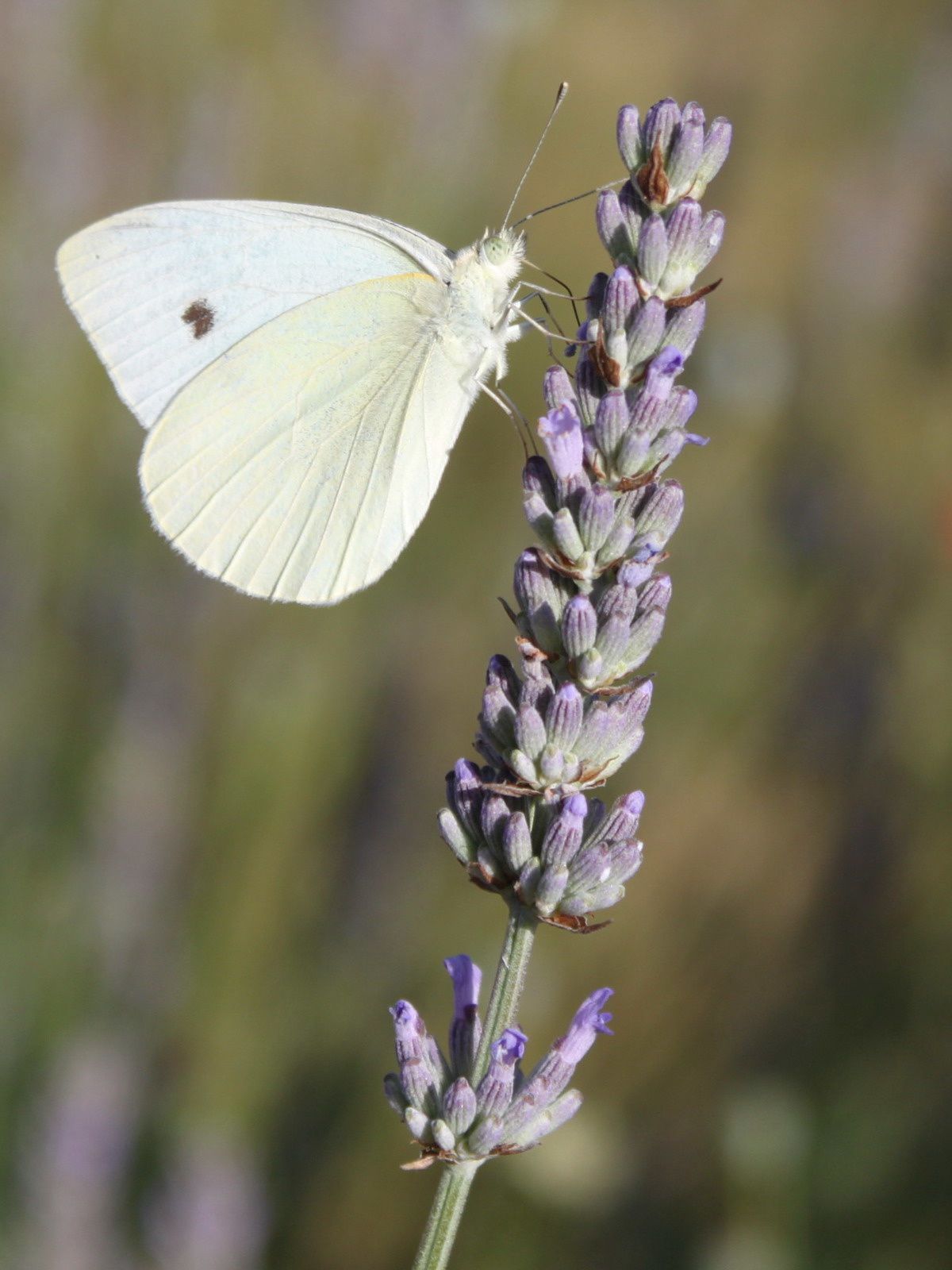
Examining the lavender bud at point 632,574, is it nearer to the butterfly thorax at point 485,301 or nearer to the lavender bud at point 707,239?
the lavender bud at point 707,239

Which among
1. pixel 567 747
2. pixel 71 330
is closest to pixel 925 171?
pixel 71 330

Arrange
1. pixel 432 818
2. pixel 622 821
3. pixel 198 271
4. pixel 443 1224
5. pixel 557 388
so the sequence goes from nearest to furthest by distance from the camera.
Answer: pixel 443 1224 → pixel 622 821 → pixel 557 388 → pixel 198 271 → pixel 432 818

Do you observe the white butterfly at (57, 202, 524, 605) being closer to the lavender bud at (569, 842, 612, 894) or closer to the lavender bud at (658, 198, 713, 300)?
the lavender bud at (658, 198, 713, 300)

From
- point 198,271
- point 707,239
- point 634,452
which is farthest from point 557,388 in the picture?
point 198,271

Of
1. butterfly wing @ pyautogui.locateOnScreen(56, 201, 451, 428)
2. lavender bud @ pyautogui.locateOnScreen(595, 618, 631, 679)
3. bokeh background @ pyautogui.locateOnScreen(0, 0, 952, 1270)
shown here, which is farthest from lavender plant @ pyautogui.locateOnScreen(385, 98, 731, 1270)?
bokeh background @ pyautogui.locateOnScreen(0, 0, 952, 1270)

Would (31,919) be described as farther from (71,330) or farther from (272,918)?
(71,330)

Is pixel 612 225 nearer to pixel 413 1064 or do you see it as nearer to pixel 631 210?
pixel 631 210
